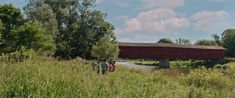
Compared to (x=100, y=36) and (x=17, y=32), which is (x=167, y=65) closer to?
(x=100, y=36)

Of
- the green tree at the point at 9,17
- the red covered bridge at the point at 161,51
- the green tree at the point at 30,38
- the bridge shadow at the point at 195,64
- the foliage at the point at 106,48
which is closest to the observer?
the green tree at the point at 30,38

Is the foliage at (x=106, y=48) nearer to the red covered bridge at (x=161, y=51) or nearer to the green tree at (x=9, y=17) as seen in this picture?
the red covered bridge at (x=161, y=51)

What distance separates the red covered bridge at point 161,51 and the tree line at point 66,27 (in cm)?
257

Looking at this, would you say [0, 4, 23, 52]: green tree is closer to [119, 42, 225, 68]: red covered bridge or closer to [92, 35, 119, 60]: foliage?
[92, 35, 119, 60]: foliage

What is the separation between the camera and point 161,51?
Answer: 61906mm

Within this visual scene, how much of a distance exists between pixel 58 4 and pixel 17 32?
1817 cm

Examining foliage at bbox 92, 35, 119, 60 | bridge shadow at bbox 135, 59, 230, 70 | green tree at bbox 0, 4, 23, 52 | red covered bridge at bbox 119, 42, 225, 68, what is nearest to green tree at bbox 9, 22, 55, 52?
green tree at bbox 0, 4, 23, 52

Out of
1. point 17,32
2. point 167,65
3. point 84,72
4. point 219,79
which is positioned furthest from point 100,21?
point 84,72

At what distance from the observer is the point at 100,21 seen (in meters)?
58.5

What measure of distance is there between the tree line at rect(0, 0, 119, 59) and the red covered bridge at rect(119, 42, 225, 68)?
2.57 metres

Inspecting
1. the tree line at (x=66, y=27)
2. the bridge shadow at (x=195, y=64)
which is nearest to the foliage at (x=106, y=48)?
the tree line at (x=66, y=27)

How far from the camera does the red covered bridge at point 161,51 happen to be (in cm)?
6009

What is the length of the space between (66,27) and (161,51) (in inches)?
508

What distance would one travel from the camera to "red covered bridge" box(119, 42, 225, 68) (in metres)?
60.1
